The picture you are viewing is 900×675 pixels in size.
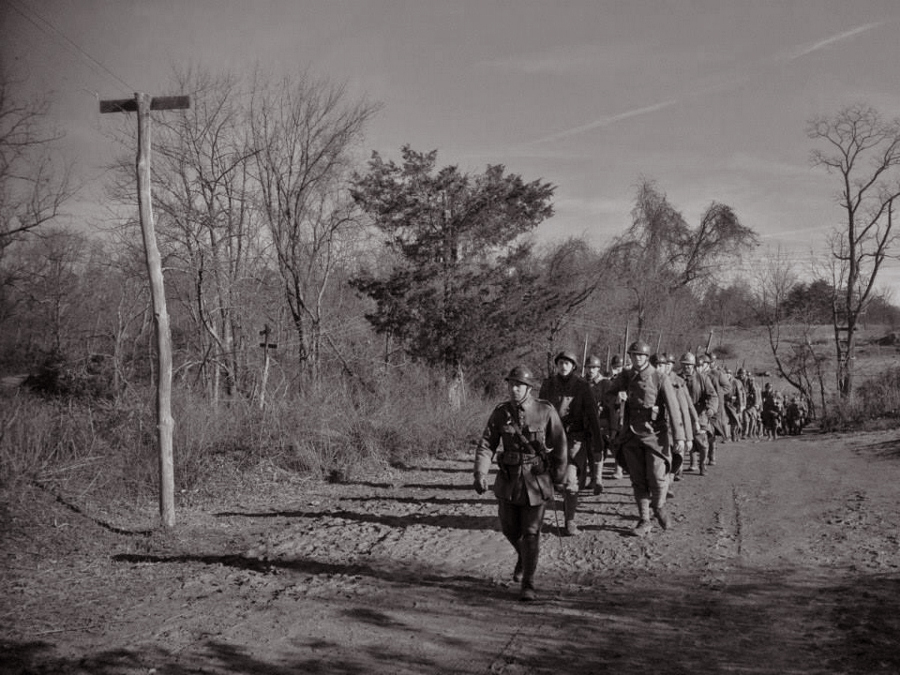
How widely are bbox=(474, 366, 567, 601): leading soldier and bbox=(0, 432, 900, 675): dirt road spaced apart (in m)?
0.54

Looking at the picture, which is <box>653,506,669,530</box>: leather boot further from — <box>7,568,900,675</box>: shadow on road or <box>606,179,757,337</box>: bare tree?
<box>606,179,757,337</box>: bare tree

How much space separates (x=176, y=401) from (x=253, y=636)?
8041 mm

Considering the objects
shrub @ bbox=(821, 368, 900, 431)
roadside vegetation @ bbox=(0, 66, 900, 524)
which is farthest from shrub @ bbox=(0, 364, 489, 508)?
shrub @ bbox=(821, 368, 900, 431)

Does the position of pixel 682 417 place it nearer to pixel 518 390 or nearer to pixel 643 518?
pixel 643 518

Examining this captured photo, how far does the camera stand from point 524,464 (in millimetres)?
6086

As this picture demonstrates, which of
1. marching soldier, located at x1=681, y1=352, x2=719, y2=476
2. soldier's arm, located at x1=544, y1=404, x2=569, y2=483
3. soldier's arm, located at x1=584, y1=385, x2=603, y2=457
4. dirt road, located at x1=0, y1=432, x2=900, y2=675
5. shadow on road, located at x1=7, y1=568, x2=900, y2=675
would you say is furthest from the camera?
marching soldier, located at x1=681, y1=352, x2=719, y2=476

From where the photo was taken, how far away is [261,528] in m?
9.23

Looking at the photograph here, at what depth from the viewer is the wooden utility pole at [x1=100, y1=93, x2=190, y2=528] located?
8727mm

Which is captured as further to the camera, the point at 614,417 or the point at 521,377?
the point at 614,417

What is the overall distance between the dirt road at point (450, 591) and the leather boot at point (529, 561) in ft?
0.63

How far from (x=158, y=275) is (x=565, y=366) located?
16.7 feet

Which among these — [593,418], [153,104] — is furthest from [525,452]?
[153,104]

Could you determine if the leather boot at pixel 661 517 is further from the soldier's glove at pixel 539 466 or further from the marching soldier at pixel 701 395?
the marching soldier at pixel 701 395

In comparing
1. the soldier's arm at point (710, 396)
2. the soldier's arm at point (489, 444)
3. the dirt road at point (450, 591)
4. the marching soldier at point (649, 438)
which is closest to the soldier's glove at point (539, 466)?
the soldier's arm at point (489, 444)
